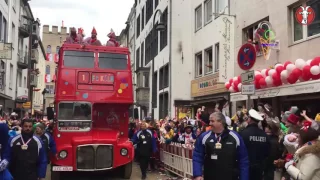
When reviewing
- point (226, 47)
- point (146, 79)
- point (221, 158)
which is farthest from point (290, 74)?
point (146, 79)

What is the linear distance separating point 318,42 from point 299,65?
1.60 meters

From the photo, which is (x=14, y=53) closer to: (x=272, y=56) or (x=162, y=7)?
(x=162, y=7)

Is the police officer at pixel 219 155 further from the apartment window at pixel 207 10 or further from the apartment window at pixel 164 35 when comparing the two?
the apartment window at pixel 164 35

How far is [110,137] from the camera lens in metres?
10.8

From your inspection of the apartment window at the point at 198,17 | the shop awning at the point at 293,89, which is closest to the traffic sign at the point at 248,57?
the shop awning at the point at 293,89

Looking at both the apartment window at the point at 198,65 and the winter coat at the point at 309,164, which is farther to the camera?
the apartment window at the point at 198,65

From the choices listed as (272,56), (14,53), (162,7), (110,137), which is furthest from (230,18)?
(14,53)

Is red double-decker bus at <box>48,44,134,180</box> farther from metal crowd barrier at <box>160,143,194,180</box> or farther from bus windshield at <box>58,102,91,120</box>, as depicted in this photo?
metal crowd barrier at <box>160,143,194,180</box>

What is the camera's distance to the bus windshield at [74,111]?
11008 mm

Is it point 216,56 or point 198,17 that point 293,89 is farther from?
point 198,17

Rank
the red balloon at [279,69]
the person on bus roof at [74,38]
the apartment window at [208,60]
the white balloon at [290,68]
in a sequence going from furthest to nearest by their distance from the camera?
the apartment window at [208,60] < the person on bus roof at [74,38] < the red balloon at [279,69] < the white balloon at [290,68]

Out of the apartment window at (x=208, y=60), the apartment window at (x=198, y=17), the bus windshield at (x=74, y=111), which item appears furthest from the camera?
the apartment window at (x=198, y=17)

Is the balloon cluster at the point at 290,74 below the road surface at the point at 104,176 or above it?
above

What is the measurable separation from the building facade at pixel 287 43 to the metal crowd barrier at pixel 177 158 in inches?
111
